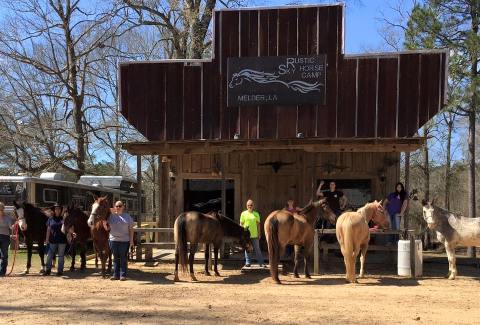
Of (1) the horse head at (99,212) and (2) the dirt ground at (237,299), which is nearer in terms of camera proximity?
(2) the dirt ground at (237,299)

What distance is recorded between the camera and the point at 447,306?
28.0 ft

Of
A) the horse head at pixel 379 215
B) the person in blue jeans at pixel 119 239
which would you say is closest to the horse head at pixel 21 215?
the person in blue jeans at pixel 119 239

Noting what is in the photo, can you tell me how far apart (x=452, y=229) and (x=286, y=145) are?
441 cm

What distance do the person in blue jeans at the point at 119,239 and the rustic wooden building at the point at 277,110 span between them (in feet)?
8.51

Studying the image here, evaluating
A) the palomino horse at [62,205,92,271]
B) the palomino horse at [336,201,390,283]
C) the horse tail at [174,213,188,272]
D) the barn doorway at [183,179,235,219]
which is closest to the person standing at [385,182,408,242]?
the palomino horse at [336,201,390,283]

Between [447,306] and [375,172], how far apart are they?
23.8ft

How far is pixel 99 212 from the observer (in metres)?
11.3

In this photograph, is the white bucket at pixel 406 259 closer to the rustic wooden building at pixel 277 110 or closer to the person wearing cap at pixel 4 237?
the rustic wooden building at pixel 277 110

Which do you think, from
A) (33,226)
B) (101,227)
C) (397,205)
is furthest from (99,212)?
(397,205)

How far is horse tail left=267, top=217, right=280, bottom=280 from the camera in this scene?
10844mm

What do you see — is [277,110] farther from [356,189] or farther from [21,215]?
[21,215]

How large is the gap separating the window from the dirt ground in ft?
20.7

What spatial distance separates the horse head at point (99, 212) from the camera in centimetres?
1117

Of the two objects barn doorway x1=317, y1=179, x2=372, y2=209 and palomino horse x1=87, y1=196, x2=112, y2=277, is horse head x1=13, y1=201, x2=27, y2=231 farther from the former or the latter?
barn doorway x1=317, y1=179, x2=372, y2=209
